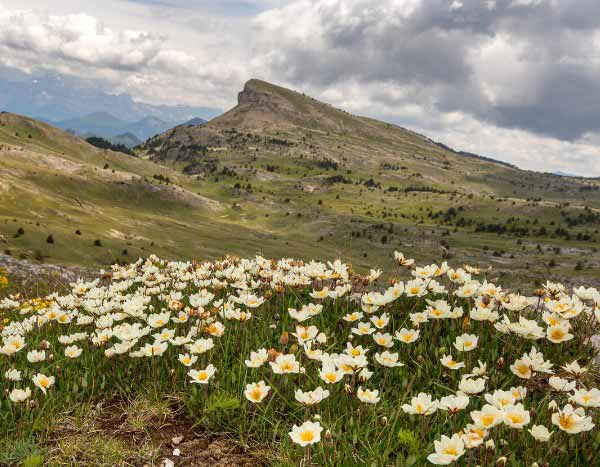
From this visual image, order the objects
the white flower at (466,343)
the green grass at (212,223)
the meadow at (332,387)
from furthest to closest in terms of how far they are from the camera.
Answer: the green grass at (212,223) → the white flower at (466,343) → the meadow at (332,387)

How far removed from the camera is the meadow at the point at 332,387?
11.8ft

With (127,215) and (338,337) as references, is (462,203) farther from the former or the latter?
(338,337)

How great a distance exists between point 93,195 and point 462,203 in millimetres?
153311

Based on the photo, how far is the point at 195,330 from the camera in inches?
225

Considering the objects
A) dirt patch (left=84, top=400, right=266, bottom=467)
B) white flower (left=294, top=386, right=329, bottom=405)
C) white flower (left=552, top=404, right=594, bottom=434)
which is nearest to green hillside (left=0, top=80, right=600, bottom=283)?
dirt patch (left=84, top=400, right=266, bottom=467)

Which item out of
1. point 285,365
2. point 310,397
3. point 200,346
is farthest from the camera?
point 200,346

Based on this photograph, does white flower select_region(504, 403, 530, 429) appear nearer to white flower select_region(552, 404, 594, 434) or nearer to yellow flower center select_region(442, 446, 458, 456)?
white flower select_region(552, 404, 594, 434)

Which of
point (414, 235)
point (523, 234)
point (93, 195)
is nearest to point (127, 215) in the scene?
point (93, 195)

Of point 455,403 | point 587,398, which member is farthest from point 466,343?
point 455,403

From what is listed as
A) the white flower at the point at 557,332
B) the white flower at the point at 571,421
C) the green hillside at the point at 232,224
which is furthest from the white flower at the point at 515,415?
the green hillside at the point at 232,224

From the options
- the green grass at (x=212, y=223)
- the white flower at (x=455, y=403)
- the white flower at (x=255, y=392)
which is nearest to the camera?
the white flower at (x=455, y=403)

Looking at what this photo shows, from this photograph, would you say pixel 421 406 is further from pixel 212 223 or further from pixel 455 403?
pixel 212 223

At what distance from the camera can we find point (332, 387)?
4.66m

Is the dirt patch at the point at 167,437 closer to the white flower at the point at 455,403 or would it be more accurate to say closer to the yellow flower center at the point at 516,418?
the white flower at the point at 455,403
